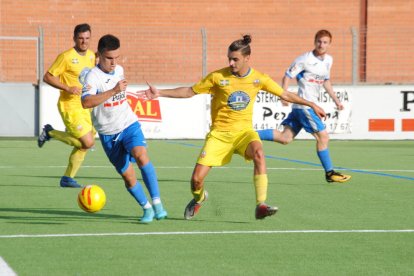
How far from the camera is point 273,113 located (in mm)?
A: 24234

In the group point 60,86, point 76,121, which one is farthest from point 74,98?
point 60,86

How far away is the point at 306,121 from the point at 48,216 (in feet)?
17.1

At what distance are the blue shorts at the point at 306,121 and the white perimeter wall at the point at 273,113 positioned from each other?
953 centimetres

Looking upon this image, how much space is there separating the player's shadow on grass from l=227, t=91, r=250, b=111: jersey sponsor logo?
1.42m

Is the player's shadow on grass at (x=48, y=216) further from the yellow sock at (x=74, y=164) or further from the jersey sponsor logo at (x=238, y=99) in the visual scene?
the yellow sock at (x=74, y=164)

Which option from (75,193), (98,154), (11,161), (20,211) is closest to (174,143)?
(98,154)

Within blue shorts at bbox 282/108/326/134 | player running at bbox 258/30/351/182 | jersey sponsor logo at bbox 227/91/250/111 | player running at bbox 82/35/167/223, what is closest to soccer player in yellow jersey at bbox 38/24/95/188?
player running at bbox 258/30/351/182

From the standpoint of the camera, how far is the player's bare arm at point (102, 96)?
29.6 feet

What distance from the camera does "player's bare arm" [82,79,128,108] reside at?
9012 millimetres

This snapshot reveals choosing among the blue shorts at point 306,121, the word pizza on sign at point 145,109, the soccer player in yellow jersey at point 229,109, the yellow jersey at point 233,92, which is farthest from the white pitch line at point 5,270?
the word pizza on sign at point 145,109

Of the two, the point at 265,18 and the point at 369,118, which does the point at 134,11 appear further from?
the point at 369,118

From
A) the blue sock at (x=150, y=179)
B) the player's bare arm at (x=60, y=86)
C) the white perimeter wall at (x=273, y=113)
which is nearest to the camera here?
the blue sock at (x=150, y=179)

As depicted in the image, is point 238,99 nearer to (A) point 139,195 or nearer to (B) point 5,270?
(A) point 139,195

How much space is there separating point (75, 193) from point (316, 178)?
3.77m
